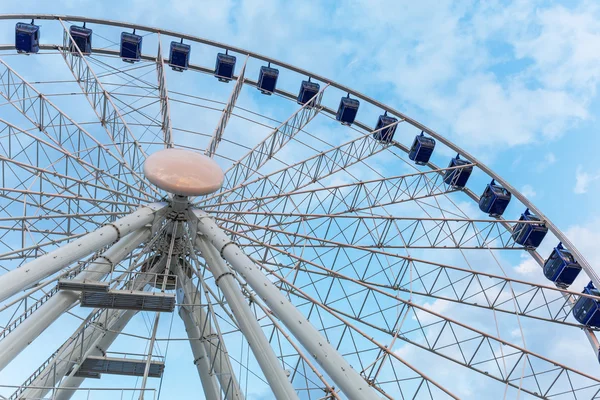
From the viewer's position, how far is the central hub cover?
20.2 metres

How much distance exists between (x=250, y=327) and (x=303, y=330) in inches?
91.1

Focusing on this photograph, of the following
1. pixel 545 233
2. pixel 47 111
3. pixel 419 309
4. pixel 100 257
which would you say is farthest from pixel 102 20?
pixel 545 233

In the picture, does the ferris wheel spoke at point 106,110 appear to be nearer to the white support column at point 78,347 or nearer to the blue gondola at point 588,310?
the white support column at point 78,347

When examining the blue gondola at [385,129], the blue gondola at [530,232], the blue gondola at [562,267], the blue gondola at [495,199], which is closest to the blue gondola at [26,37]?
the blue gondola at [385,129]

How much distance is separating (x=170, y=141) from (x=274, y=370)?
12.2 metres

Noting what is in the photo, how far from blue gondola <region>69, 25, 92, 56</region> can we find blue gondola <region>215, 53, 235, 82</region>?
6418 mm

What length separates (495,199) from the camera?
104 feet

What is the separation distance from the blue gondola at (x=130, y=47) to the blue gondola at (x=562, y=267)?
22220 mm

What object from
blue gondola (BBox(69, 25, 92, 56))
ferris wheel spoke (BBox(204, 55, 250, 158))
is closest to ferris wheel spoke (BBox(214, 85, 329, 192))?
ferris wheel spoke (BBox(204, 55, 250, 158))

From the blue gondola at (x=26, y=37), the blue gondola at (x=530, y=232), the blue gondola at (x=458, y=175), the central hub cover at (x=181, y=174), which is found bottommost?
the central hub cover at (x=181, y=174)

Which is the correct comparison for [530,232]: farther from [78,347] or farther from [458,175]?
[78,347]

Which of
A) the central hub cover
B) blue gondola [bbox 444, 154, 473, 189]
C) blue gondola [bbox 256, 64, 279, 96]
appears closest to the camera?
the central hub cover

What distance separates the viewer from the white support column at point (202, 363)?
22078 mm

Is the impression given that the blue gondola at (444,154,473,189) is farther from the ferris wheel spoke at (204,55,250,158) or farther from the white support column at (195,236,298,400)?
the white support column at (195,236,298,400)
